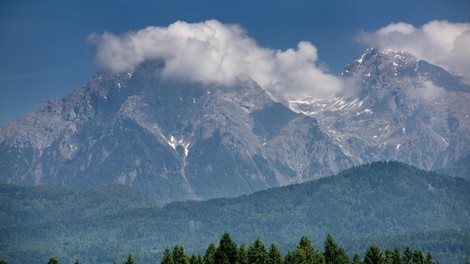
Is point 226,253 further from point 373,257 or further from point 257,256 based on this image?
point 373,257

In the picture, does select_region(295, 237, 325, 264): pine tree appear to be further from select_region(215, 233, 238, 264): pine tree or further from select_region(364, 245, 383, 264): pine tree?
select_region(215, 233, 238, 264): pine tree

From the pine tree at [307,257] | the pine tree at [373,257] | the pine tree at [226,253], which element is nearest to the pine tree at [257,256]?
the pine tree at [226,253]

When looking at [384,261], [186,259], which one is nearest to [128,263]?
[186,259]

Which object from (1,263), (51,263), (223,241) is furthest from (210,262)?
(1,263)

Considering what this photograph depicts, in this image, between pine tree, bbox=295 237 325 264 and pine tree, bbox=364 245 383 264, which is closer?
pine tree, bbox=364 245 383 264

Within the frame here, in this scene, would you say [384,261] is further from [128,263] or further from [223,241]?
[128,263]

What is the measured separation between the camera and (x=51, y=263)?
19225 centimetres

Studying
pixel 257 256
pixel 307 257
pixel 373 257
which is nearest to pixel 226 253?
pixel 257 256

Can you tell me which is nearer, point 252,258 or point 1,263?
point 252,258

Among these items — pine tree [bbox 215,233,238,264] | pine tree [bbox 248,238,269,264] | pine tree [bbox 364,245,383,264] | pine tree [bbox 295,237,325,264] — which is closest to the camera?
pine tree [bbox 248,238,269,264]

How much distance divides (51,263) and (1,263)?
44.0ft

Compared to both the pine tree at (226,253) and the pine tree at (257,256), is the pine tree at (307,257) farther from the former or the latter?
the pine tree at (226,253)

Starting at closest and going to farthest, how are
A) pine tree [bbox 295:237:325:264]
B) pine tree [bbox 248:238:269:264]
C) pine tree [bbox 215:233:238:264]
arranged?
pine tree [bbox 248:238:269:264] → pine tree [bbox 215:233:238:264] → pine tree [bbox 295:237:325:264]

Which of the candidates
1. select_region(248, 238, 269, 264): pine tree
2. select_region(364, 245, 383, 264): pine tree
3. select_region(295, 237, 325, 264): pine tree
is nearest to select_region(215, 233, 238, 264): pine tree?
select_region(248, 238, 269, 264): pine tree
